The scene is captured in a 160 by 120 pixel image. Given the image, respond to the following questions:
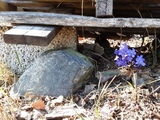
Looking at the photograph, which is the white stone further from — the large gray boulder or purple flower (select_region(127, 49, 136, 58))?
purple flower (select_region(127, 49, 136, 58))

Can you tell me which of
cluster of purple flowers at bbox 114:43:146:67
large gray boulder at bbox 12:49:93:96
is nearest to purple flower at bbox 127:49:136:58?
cluster of purple flowers at bbox 114:43:146:67

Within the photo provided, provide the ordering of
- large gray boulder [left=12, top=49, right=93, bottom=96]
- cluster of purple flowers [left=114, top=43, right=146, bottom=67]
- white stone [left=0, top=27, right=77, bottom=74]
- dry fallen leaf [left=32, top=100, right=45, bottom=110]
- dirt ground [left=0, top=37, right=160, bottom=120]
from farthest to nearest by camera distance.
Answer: white stone [left=0, top=27, right=77, bottom=74]
cluster of purple flowers [left=114, top=43, right=146, bottom=67]
large gray boulder [left=12, top=49, right=93, bottom=96]
dry fallen leaf [left=32, top=100, right=45, bottom=110]
dirt ground [left=0, top=37, right=160, bottom=120]

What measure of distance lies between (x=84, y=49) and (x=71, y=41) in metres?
0.46

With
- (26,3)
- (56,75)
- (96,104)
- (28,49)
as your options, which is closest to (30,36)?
(56,75)

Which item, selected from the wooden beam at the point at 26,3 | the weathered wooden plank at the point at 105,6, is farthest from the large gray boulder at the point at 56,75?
the wooden beam at the point at 26,3

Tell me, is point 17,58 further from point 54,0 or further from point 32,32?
point 54,0

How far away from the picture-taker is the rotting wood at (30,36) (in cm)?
285

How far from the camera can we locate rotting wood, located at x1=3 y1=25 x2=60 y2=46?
9.34ft

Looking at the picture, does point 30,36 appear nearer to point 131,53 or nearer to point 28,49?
point 28,49

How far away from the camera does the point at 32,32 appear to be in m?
2.96

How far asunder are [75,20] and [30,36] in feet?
1.60

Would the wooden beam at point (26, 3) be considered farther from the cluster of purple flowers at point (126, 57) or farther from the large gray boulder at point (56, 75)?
the cluster of purple flowers at point (126, 57)

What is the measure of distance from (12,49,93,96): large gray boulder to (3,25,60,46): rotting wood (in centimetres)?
22

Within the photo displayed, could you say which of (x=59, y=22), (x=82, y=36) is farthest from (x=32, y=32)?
(x=82, y=36)
